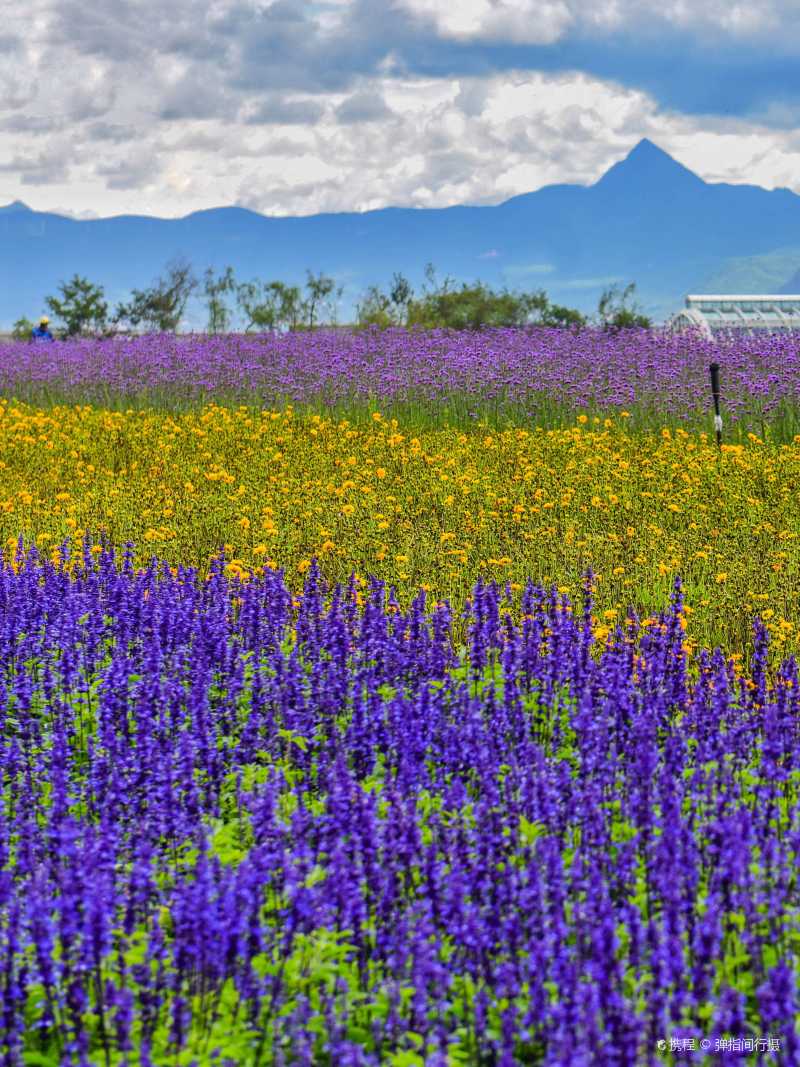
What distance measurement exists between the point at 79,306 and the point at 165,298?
3068 millimetres

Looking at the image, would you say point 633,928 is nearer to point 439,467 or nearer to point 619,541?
point 619,541

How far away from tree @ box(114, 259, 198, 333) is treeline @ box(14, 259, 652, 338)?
33 mm

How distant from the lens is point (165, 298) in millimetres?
41906

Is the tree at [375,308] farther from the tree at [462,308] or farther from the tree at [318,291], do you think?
the tree at [318,291]

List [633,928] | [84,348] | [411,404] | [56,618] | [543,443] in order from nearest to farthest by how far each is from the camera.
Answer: [633,928], [56,618], [543,443], [411,404], [84,348]

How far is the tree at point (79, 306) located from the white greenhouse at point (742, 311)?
60.2ft

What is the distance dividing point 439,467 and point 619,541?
11.4 ft

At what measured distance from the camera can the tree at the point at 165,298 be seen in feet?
136

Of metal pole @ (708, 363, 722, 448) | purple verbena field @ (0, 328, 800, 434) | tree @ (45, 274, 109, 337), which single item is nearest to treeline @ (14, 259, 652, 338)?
Result: tree @ (45, 274, 109, 337)

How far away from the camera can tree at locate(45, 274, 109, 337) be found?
132 ft

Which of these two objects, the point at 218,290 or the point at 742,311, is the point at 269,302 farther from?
the point at 742,311

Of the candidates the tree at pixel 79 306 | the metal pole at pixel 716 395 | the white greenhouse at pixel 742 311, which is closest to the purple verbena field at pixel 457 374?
the metal pole at pixel 716 395

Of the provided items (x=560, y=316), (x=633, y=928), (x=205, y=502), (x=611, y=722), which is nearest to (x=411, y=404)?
(x=205, y=502)

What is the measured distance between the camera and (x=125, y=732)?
5.65m
